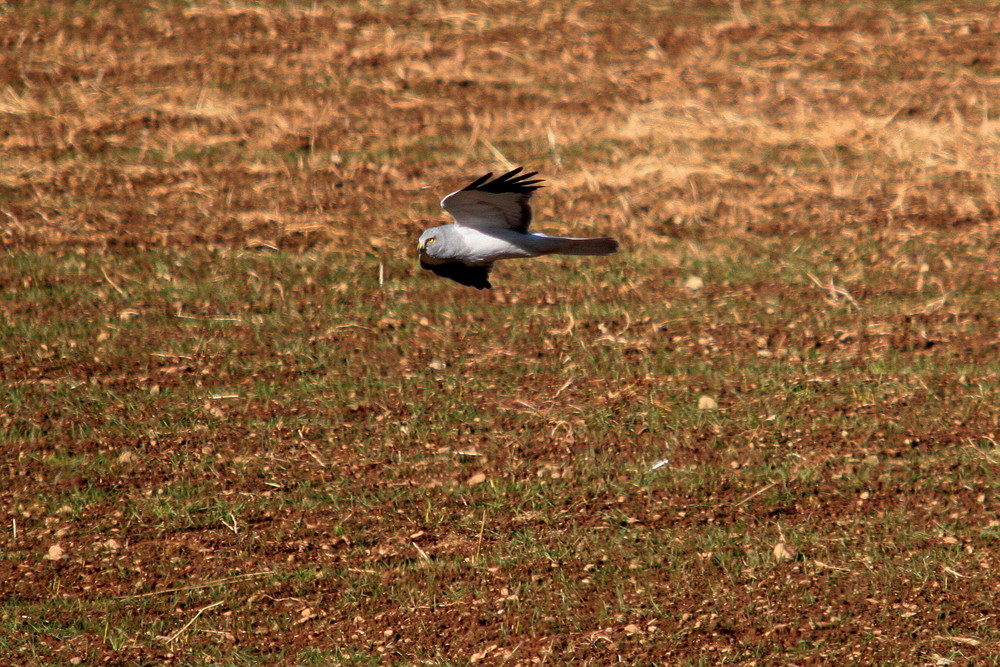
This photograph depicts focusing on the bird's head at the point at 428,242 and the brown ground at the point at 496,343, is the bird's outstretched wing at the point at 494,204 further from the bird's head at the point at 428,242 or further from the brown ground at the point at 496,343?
the brown ground at the point at 496,343

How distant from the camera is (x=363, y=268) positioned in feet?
30.1

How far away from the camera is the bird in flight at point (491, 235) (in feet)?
22.4

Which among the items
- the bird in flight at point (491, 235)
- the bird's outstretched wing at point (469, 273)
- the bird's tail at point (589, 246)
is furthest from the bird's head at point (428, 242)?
the bird's tail at point (589, 246)

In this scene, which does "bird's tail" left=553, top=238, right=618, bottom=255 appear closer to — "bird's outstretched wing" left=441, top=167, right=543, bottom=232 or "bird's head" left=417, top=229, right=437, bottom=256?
"bird's outstretched wing" left=441, top=167, right=543, bottom=232

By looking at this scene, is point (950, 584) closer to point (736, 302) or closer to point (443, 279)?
point (736, 302)

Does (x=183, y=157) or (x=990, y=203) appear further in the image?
(x=183, y=157)

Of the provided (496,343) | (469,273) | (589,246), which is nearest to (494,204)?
(589,246)

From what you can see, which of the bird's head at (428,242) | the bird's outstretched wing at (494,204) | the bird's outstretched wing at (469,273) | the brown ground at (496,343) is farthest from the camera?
the bird's outstretched wing at (469,273)

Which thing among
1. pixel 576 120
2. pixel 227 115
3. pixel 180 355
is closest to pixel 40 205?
pixel 227 115

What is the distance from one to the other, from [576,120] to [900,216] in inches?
125

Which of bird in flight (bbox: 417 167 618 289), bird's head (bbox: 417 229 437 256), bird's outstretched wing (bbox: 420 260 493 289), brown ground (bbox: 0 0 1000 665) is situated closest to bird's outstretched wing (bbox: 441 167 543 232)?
bird in flight (bbox: 417 167 618 289)

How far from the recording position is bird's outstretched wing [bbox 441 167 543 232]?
6750mm

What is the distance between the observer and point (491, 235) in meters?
7.22

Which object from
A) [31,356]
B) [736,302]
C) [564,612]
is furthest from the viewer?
[736,302]
